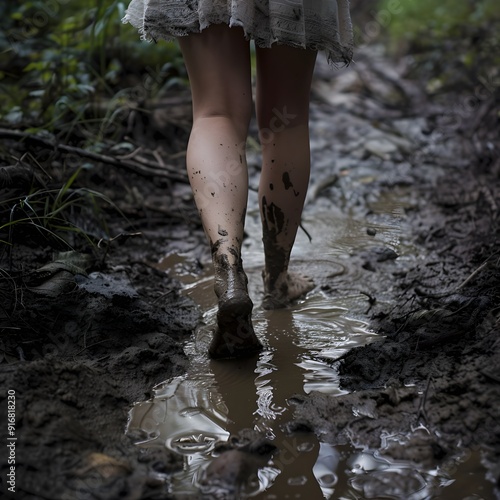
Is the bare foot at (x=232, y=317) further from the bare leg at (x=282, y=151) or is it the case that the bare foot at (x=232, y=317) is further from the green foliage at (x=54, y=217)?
the green foliage at (x=54, y=217)

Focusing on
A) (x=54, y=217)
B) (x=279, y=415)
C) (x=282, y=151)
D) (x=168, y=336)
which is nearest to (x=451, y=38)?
(x=282, y=151)

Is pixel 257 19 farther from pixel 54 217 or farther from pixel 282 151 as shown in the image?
pixel 54 217

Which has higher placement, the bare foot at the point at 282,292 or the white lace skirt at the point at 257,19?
the white lace skirt at the point at 257,19

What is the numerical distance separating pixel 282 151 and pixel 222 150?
313 millimetres

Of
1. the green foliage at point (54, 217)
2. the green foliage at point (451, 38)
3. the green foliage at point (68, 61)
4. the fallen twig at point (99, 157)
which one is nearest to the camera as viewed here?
the green foliage at point (54, 217)

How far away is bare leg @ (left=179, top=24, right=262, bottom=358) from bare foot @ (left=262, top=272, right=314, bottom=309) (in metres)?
0.42

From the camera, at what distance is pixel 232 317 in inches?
63.3

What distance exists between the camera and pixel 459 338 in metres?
1.61

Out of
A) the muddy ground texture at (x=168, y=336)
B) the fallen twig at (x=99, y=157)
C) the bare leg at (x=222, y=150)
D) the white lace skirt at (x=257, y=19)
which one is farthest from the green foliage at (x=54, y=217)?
the white lace skirt at (x=257, y=19)

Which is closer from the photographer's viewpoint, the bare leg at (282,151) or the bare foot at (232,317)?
the bare foot at (232,317)

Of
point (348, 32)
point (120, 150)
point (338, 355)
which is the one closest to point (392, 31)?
point (120, 150)

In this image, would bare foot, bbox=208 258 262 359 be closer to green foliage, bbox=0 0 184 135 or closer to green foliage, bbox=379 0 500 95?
green foliage, bbox=0 0 184 135

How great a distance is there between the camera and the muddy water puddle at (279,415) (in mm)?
1181

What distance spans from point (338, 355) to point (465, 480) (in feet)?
2.04
